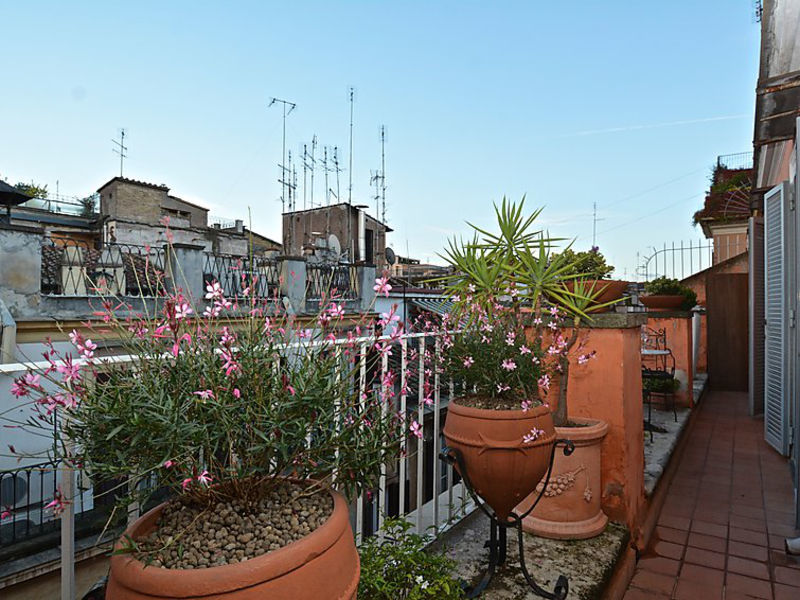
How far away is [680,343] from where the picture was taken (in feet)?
17.1

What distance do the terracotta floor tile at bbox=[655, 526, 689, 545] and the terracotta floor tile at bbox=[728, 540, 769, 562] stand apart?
200mm

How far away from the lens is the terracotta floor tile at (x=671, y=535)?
2428 millimetres

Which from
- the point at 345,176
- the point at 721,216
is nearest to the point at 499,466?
the point at 721,216

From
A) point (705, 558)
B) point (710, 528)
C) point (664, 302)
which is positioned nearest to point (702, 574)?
point (705, 558)

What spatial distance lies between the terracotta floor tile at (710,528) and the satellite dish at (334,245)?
12365 mm

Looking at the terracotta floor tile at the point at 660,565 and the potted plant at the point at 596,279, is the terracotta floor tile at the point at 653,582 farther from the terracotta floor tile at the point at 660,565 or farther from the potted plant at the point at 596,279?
the potted plant at the point at 596,279

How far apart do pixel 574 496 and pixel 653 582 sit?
549mm

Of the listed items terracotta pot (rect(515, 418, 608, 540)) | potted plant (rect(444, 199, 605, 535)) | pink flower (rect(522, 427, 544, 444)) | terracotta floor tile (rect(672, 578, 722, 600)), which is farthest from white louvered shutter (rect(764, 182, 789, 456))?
pink flower (rect(522, 427, 544, 444))

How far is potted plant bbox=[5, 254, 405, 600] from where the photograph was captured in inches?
28.5

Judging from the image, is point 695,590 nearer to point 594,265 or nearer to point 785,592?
point 785,592

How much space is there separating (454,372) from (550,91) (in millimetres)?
6859

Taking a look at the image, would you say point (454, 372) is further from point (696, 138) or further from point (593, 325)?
point (696, 138)

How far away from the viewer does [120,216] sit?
1638cm

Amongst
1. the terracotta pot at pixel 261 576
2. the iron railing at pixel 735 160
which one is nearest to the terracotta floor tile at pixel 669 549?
the terracotta pot at pixel 261 576
